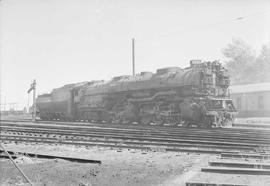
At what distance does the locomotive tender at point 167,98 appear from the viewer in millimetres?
17281

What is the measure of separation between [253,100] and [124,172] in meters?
31.0

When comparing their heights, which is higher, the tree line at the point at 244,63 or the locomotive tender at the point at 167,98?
the tree line at the point at 244,63

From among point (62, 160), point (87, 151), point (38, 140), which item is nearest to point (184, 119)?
point (38, 140)

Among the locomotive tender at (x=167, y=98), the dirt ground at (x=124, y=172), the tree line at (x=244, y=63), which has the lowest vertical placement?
the dirt ground at (x=124, y=172)

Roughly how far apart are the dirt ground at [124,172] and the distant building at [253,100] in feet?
87.7

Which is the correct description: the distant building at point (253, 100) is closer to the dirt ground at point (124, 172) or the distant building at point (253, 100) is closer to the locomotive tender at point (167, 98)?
the locomotive tender at point (167, 98)

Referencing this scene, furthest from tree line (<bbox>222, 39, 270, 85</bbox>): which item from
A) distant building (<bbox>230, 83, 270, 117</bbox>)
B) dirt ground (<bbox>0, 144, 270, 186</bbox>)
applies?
dirt ground (<bbox>0, 144, 270, 186</bbox>)

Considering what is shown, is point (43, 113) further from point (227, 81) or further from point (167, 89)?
point (227, 81)

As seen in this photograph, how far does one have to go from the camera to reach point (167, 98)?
18.7 m

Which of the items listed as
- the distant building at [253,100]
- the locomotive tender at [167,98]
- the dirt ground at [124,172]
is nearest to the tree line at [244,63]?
the distant building at [253,100]

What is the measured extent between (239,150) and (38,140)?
6.42m

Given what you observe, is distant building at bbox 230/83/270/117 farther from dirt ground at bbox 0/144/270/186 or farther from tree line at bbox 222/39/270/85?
dirt ground at bbox 0/144/270/186

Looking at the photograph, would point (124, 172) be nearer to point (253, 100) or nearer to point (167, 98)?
point (167, 98)

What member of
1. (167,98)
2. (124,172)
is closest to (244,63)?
(167,98)
